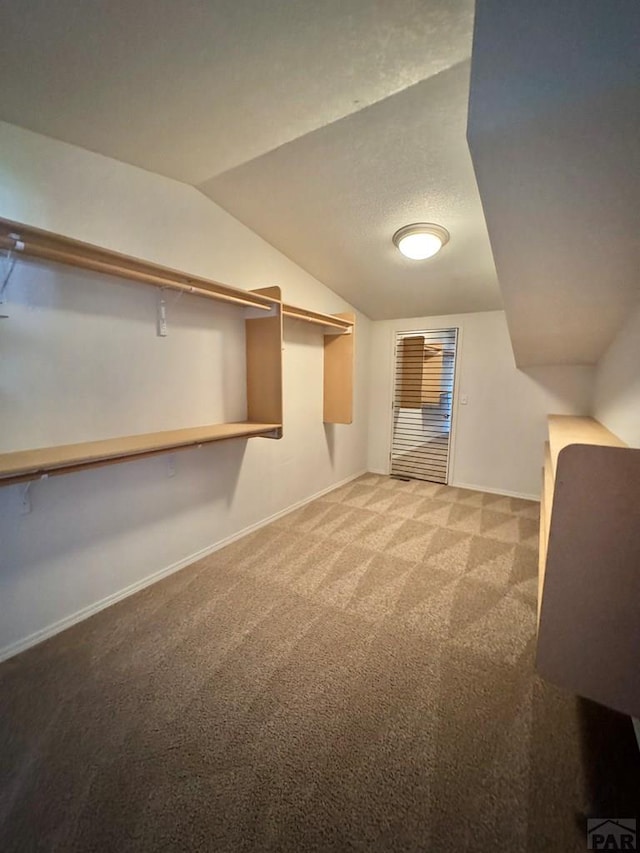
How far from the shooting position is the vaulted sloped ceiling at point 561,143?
3.02 ft

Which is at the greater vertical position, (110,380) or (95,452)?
(110,380)

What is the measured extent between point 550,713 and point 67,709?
2.02m

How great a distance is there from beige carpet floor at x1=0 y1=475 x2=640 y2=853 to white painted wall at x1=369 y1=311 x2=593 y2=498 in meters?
1.90

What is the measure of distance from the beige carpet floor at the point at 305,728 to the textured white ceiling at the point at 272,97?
98.0 inches

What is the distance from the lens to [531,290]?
2113mm

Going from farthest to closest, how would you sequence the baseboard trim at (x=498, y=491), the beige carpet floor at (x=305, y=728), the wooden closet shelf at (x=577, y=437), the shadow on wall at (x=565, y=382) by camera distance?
the baseboard trim at (x=498, y=491), the shadow on wall at (x=565, y=382), the wooden closet shelf at (x=577, y=437), the beige carpet floor at (x=305, y=728)

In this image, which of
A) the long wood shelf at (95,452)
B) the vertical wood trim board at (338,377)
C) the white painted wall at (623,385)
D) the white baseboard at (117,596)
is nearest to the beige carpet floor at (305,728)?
the white baseboard at (117,596)

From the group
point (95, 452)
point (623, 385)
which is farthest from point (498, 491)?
point (95, 452)

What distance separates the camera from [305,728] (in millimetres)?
1328

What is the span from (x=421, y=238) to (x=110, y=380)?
7.54 ft

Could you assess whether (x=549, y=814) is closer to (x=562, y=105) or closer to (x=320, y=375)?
(x=562, y=105)

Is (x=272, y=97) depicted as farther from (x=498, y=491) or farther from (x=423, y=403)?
(x=498, y=491)

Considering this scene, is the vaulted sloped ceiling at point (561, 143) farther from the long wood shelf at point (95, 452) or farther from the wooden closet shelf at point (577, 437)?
the long wood shelf at point (95, 452)

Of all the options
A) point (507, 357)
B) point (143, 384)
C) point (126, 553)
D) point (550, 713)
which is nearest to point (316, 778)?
point (550, 713)
